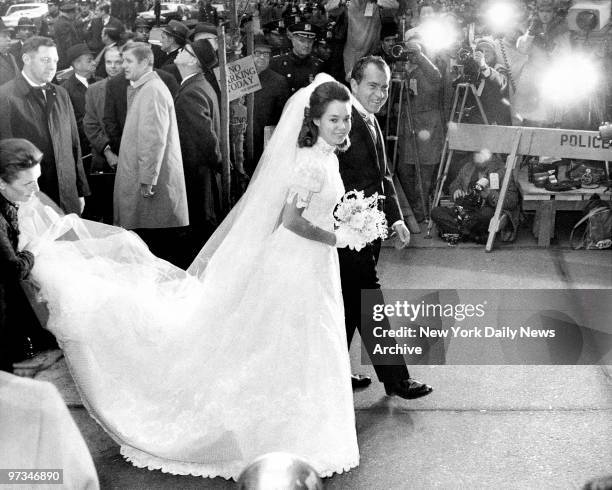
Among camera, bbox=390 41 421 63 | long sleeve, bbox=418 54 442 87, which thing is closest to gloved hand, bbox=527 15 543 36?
long sleeve, bbox=418 54 442 87

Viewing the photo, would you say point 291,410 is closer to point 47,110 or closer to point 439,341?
point 439,341

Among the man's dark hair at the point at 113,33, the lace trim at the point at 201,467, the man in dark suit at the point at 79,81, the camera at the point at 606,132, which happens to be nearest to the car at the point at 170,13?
the man's dark hair at the point at 113,33

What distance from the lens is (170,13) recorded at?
34.6ft

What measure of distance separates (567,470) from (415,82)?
5.03m

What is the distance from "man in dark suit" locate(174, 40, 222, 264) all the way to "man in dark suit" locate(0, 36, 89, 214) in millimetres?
950

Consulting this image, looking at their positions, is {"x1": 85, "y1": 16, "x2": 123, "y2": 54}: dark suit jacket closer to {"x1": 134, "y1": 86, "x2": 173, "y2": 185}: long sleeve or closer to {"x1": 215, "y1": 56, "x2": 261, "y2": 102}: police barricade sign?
{"x1": 215, "y1": 56, "x2": 261, "y2": 102}: police barricade sign

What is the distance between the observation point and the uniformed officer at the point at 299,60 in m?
7.89

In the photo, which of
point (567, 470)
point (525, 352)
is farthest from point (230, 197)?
point (567, 470)

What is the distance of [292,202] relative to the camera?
3918 millimetres

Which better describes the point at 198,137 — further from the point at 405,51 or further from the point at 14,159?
the point at 405,51

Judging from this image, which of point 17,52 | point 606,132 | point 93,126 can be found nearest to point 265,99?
point 93,126

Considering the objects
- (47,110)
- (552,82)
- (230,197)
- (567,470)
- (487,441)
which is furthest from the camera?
(552,82)

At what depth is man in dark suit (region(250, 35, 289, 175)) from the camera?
7711 millimetres

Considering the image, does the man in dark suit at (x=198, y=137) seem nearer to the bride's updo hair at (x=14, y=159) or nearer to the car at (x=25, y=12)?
the bride's updo hair at (x=14, y=159)
